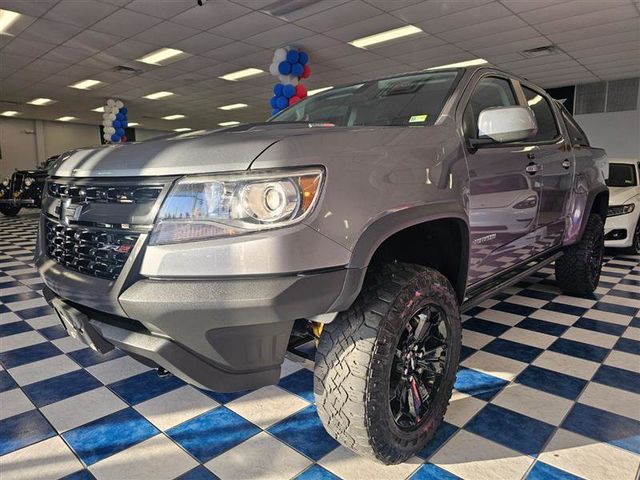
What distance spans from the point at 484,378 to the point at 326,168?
4.76ft

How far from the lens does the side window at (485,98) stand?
176 centimetres

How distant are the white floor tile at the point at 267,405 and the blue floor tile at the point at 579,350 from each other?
1.49 m

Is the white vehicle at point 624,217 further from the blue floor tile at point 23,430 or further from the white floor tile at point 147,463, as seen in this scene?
the blue floor tile at point 23,430

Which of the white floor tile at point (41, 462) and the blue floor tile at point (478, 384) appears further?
the blue floor tile at point (478, 384)

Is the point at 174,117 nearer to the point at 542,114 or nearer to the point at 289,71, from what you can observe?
the point at 289,71

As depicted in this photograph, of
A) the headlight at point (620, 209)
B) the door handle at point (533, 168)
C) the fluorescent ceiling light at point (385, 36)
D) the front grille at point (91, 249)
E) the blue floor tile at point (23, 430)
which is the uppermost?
the fluorescent ceiling light at point (385, 36)

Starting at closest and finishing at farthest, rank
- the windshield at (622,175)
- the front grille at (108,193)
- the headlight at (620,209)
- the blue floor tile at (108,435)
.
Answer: the front grille at (108,193), the blue floor tile at (108,435), the headlight at (620,209), the windshield at (622,175)

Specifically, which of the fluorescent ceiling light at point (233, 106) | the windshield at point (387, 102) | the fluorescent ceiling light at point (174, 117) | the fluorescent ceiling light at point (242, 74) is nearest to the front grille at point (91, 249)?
the windshield at point (387, 102)

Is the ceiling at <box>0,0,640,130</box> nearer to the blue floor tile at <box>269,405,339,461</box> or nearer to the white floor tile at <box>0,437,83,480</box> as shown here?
the blue floor tile at <box>269,405,339,461</box>

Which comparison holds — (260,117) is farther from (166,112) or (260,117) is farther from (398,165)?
(398,165)

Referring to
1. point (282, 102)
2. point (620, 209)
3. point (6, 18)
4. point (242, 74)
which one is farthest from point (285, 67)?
point (620, 209)

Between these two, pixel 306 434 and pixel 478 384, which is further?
pixel 478 384

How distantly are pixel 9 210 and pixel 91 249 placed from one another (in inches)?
447

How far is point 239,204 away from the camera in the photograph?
108 cm
